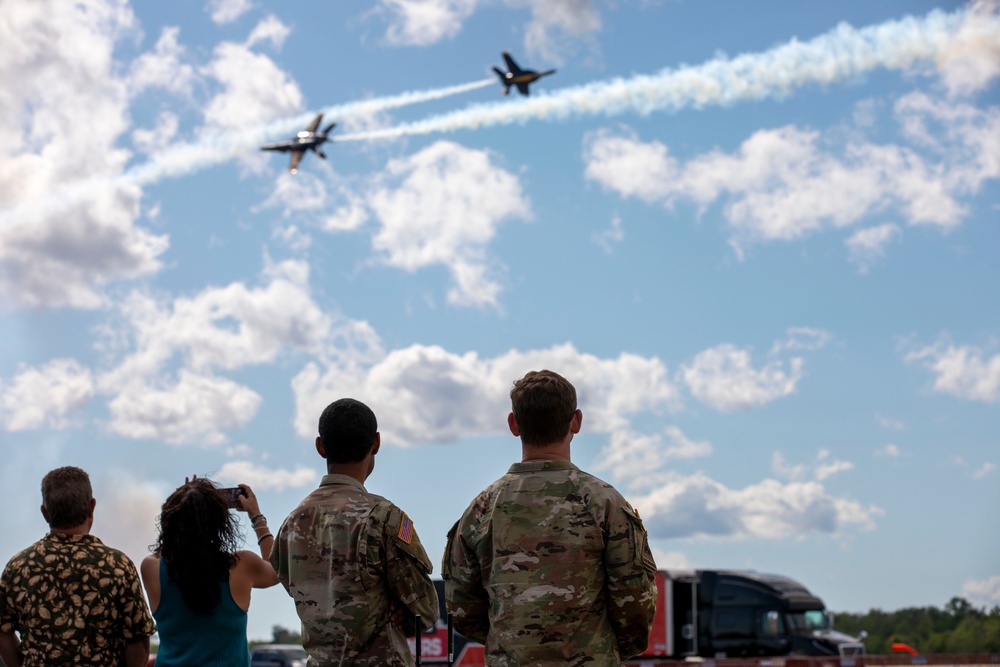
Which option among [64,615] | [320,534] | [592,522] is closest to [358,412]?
[320,534]

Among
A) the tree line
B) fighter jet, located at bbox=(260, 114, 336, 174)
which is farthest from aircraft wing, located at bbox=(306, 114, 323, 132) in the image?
the tree line

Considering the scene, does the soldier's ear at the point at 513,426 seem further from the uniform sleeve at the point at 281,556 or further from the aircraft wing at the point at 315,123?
the aircraft wing at the point at 315,123

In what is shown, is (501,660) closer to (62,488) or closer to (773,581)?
(62,488)

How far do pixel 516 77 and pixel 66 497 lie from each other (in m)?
43.3

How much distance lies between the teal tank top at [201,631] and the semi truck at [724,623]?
78.2 ft

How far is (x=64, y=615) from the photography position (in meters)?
Answer: 5.72

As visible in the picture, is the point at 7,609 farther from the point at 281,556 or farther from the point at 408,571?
the point at 408,571

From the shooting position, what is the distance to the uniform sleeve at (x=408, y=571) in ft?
16.2

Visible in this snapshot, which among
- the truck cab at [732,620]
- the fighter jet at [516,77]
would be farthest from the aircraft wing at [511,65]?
the truck cab at [732,620]

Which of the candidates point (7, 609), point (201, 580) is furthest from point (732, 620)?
point (201, 580)

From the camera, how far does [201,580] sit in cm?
532

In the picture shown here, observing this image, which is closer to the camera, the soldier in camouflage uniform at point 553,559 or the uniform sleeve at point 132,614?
the soldier in camouflage uniform at point 553,559

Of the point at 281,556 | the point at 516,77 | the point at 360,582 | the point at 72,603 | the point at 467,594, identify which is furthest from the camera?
the point at 516,77

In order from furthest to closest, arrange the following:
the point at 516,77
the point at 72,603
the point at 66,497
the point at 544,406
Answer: the point at 516,77 → the point at 66,497 → the point at 72,603 → the point at 544,406
